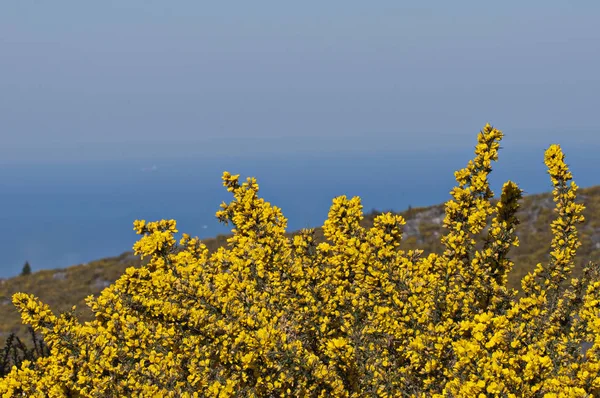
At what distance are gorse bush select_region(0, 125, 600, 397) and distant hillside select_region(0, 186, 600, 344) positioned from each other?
63.1 ft

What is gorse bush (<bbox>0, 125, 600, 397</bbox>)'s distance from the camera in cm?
575

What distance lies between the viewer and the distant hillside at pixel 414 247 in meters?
28.5

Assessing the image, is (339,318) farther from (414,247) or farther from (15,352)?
(414,247)

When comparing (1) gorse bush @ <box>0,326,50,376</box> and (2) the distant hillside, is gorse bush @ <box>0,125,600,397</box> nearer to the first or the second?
(1) gorse bush @ <box>0,326,50,376</box>

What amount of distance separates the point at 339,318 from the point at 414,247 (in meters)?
24.5

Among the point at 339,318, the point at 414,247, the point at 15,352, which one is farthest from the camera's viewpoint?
the point at 414,247

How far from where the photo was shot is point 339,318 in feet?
24.4

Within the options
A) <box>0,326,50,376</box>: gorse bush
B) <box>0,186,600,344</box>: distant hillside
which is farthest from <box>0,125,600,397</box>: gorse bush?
<box>0,186,600,344</box>: distant hillside

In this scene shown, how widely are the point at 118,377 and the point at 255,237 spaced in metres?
2.76

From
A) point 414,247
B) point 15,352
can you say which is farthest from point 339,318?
point 414,247

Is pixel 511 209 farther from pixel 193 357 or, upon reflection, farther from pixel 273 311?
pixel 193 357

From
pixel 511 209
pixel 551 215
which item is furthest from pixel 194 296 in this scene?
pixel 551 215

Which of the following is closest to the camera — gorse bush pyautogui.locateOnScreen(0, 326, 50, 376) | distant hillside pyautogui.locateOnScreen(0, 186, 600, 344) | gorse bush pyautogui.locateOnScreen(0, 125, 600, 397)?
gorse bush pyautogui.locateOnScreen(0, 125, 600, 397)

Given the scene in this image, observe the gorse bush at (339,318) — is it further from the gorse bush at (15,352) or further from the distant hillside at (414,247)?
the distant hillside at (414,247)
